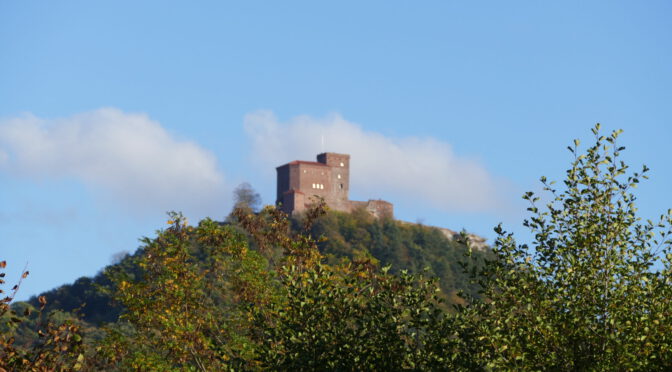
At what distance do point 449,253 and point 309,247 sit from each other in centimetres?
12061

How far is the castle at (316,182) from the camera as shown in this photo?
420 ft

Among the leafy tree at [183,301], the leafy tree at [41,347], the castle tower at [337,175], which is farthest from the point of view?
the castle tower at [337,175]

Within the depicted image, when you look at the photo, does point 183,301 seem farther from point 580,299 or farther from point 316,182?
point 316,182

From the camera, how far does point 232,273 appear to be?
88.3ft

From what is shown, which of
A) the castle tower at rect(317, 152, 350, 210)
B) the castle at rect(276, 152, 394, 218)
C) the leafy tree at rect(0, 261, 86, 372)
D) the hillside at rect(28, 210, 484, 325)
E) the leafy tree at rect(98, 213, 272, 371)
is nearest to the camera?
the leafy tree at rect(0, 261, 86, 372)

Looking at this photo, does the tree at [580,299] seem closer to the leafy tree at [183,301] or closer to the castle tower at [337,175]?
the leafy tree at [183,301]

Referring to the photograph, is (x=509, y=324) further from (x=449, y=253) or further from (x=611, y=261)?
(x=449, y=253)

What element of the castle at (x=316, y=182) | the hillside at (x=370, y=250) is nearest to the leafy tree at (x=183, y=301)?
the hillside at (x=370, y=250)

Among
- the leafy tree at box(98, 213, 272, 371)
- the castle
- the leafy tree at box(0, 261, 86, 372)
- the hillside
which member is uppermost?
the castle

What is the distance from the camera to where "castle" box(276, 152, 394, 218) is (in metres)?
128

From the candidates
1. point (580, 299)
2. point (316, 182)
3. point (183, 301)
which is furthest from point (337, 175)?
point (580, 299)

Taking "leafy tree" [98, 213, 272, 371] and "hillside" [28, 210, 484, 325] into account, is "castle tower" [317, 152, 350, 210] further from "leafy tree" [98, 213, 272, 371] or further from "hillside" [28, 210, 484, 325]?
"leafy tree" [98, 213, 272, 371]

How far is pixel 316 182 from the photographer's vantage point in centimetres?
13025

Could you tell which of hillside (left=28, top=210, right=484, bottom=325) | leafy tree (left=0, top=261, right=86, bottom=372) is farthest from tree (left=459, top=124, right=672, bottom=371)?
hillside (left=28, top=210, right=484, bottom=325)
